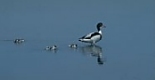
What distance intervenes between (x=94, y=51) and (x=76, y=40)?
1.04m

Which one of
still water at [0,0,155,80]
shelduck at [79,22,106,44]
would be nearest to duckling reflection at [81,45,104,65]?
still water at [0,0,155,80]

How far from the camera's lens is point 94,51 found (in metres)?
9.84

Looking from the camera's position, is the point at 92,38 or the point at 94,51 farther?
the point at 92,38

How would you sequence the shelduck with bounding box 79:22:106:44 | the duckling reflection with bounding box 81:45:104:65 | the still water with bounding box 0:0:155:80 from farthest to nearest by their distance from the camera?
the shelduck with bounding box 79:22:106:44
the duckling reflection with bounding box 81:45:104:65
the still water with bounding box 0:0:155:80

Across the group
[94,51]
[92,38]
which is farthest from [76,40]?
[94,51]

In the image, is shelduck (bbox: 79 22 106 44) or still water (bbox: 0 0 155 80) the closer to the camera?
still water (bbox: 0 0 155 80)

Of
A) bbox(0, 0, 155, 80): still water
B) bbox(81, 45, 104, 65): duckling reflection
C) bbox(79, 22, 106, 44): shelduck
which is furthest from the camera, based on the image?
bbox(79, 22, 106, 44): shelduck

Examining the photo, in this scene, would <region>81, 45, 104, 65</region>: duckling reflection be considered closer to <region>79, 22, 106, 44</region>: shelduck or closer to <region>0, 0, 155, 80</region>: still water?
<region>0, 0, 155, 80</region>: still water

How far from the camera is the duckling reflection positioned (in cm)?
919

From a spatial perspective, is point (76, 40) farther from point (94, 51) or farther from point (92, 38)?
point (94, 51)

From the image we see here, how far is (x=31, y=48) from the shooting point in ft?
33.1

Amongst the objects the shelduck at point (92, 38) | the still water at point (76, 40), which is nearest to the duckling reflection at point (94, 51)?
the still water at point (76, 40)

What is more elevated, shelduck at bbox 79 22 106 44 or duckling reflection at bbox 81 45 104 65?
shelduck at bbox 79 22 106 44

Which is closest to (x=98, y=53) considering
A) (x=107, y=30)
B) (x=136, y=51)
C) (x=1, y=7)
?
(x=136, y=51)
